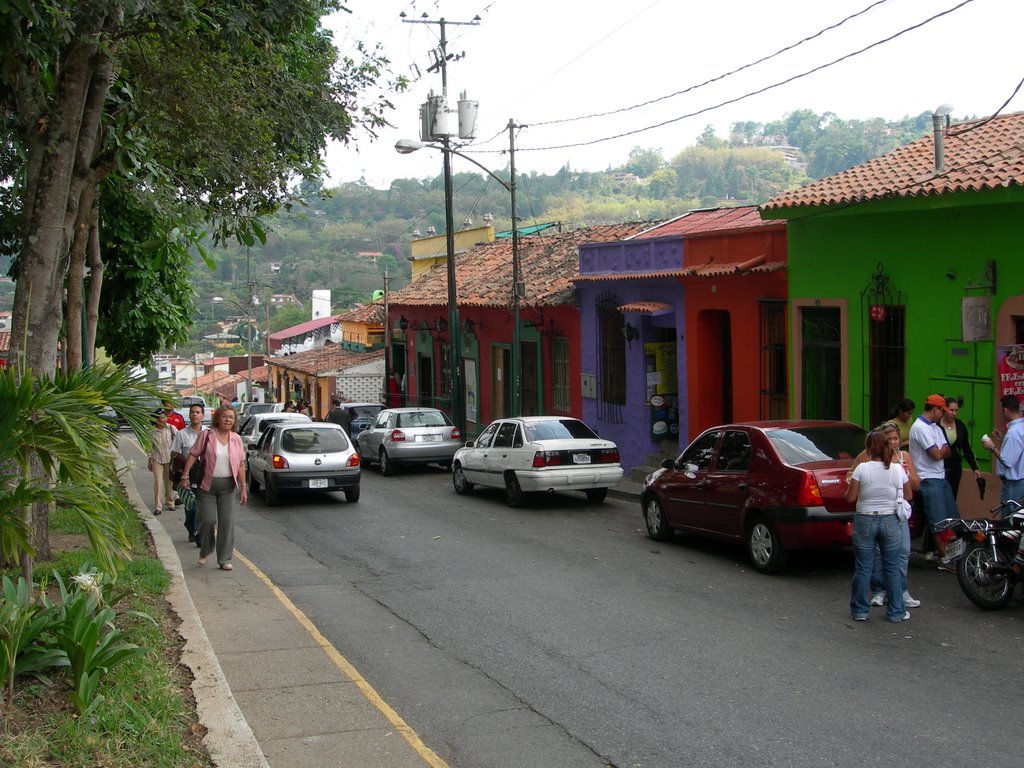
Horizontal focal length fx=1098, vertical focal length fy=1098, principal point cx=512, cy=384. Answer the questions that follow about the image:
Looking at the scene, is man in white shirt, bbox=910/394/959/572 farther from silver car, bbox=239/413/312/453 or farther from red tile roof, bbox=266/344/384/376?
red tile roof, bbox=266/344/384/376

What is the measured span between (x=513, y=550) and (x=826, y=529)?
4121 mm

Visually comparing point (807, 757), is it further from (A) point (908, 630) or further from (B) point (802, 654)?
(A) point (908, 630)

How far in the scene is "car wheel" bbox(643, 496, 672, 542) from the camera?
1359cm

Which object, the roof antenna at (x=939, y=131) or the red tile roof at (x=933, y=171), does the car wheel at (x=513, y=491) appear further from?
the roof antenna at (x=939, y=131)

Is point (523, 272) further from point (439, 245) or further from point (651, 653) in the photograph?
point (651, 653)

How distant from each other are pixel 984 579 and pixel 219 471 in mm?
7307

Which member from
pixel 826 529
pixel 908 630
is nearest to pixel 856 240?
pixel 826 529

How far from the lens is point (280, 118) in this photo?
14305 mm

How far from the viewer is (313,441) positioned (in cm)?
1884

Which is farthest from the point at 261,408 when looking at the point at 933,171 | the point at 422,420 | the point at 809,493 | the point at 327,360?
the point at 809,493

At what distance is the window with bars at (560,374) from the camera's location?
2567 centimetres

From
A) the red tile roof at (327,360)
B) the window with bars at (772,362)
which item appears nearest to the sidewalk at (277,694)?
the window with bars at (772,362)

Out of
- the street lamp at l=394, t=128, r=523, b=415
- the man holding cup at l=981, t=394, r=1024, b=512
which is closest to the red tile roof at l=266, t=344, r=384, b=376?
the street lamp at l=394, t=128, r=523, b=415

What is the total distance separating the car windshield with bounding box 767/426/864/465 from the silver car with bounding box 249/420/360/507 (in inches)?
348
